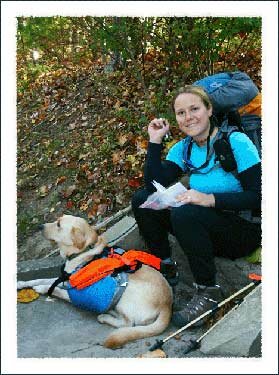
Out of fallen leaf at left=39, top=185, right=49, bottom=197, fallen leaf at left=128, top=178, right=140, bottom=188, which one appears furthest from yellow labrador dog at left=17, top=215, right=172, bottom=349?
fallen leaf at left=39, top=185, right=49, bottom=197

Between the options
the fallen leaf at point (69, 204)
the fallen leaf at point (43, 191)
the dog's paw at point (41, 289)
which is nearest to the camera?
the dog's paw at point (41, 289)

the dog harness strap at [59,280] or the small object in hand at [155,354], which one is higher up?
the dog harness strap at [59,280]

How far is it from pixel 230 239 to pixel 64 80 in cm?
584

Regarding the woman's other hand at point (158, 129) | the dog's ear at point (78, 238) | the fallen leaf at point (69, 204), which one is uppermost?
the woman's other hand at point (158, 129)

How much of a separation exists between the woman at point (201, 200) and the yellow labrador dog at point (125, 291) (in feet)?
0.55

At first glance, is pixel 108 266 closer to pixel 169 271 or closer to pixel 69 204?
pixel 169 271

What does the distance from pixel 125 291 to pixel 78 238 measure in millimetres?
580

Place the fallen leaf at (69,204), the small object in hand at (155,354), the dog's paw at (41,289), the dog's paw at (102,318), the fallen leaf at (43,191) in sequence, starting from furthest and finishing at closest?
the fallen leaf at (43,191), the fallen leaf at (69,204), the dog's paw at (41,289), the dog's paw at (102,318), the small object in hand at (155,354)

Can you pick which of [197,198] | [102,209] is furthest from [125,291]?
[102,209]

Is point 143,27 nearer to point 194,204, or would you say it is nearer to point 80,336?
point 194,204

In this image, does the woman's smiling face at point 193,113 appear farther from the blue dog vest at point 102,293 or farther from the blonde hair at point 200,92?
the blue dog vest at point 102,293

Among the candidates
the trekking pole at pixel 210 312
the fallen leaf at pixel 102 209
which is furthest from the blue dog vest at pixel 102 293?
the fallen leaf at pixel 102 209

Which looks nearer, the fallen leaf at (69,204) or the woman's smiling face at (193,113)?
the woman's smiling face at (193,113)

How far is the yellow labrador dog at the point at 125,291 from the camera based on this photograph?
11.5ft
